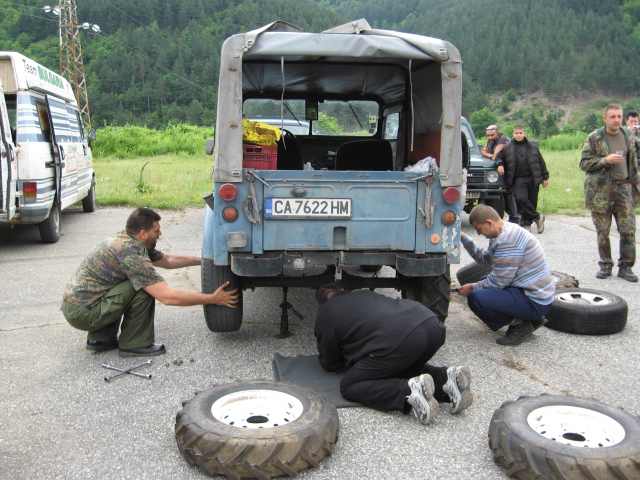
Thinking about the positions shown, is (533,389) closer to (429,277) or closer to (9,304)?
(429,277)

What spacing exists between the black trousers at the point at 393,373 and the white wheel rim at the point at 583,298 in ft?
7.55

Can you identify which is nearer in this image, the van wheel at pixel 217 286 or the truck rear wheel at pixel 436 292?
the van wheel at pixel 217 286

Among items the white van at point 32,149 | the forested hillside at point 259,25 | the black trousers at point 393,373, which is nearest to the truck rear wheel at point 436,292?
the black trousers at point 393,373

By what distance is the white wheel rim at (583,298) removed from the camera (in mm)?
5641

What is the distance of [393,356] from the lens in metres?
3.75

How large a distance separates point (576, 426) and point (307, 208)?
2.30 metres

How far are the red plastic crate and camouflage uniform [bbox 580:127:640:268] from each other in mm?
4023

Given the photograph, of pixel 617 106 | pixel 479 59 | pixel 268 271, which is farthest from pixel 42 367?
pixel 479 59

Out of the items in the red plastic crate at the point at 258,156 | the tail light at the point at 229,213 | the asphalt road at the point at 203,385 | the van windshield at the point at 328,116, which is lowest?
the asphalt road at the point at 203,385

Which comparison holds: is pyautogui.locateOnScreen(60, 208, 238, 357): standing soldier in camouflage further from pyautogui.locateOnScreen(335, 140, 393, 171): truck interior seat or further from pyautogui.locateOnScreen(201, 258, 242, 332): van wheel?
pyautogui.locateOnScreen(335, 140, 393, 171): truck interior seat

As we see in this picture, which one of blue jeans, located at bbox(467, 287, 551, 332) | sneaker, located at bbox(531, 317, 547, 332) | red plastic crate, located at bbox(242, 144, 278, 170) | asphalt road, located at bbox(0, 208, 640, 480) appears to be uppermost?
red plastic crate, located at bbox(242, 144, 278, 170)

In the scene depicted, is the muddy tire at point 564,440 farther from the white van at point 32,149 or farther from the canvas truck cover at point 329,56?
the white van at point 32,149

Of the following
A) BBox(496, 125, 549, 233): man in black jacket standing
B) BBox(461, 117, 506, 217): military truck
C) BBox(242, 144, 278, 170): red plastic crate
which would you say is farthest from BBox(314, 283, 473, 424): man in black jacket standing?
BBox(461, 117, 506, 217): military truck

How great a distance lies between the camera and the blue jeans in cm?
497
